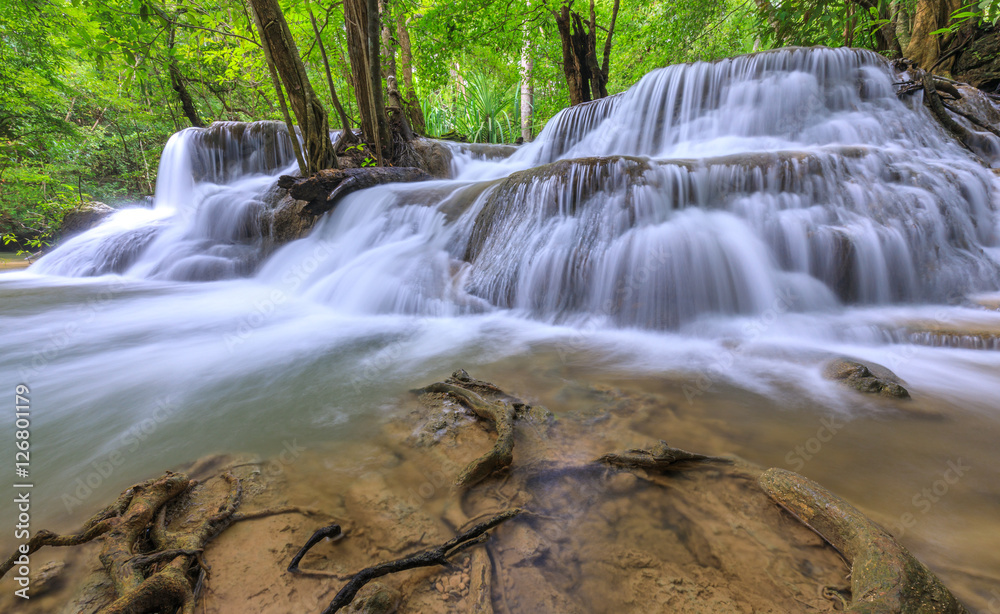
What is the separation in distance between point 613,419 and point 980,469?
3.98ft

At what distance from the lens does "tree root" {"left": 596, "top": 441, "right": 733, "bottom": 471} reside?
1.27m

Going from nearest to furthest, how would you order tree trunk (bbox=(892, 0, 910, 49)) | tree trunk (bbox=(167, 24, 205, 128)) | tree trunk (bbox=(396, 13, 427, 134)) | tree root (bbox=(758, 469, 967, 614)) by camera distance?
tree root (bbox=(758, 469, 967, 614))
tree trunk (bbox=(892, 0, 910, 49))
tree trunk (bbox=(167, 24, 205, 128))
tree trunk (bbox=(396, 13, 427, 134))

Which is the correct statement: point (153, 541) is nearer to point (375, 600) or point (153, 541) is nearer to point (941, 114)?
point (375, 600)

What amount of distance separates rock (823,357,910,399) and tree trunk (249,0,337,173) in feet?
22.9

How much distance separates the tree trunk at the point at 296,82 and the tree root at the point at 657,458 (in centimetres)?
673

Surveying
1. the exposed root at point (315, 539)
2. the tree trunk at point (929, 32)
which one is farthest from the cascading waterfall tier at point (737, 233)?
the tree trunk at point (929, 32)

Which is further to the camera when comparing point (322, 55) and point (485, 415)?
point (322, 55)

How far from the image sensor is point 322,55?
6816 mm

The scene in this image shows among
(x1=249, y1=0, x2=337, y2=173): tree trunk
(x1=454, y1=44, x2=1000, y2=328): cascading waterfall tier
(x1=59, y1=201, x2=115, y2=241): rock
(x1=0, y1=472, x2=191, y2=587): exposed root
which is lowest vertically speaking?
(x1=0, y1=472, x2=191, y2=587): exposed root

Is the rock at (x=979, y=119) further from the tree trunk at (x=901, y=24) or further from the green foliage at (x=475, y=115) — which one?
the green foliage at (x=475, y=115)

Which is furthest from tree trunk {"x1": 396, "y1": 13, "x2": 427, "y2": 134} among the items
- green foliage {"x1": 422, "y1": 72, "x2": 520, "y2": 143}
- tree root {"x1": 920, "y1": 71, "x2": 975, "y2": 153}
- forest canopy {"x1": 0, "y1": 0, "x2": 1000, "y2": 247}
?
tree root {"x1": 920, "y1": 71, "x2": 975, "y2": 153}

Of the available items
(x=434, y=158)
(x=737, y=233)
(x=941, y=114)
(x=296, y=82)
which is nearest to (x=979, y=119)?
Result: (x=941, y=114)

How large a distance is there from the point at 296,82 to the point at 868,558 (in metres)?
7.43

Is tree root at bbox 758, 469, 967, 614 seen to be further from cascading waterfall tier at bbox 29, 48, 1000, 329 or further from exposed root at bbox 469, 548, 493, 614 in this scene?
cascading waterfall tier at bbox 29, 48, 1000, 329
